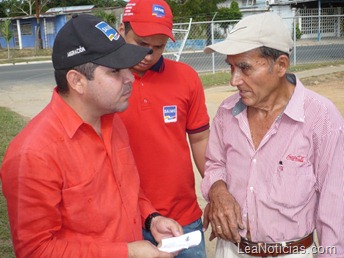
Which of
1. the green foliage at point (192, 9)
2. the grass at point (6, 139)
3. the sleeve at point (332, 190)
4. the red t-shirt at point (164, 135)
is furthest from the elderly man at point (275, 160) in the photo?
the green foliage at point (192, 9)

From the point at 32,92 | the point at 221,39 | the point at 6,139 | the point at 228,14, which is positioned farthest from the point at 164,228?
the point at 228,14

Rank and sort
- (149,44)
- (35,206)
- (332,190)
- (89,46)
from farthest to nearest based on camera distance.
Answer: (149,44)
(332,190)
(89,46)
(35,206)

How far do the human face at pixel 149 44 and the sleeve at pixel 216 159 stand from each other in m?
0.48

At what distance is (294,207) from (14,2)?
50389mm

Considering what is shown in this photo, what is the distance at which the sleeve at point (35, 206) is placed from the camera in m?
1.85

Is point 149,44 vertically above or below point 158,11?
below

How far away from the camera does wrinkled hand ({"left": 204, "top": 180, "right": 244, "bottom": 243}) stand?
237 centimetres

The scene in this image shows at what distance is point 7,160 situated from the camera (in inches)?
74.8

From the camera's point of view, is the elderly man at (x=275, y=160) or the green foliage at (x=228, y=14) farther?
the green foliage at (x=228, y=14)

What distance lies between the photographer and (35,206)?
73.4 inches

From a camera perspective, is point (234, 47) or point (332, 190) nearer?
point (332, 190)

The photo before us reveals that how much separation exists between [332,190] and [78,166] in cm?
113

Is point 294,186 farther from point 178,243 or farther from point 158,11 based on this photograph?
point 158,11

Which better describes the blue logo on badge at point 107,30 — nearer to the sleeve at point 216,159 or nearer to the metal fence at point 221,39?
the sleeve at point 216,159
